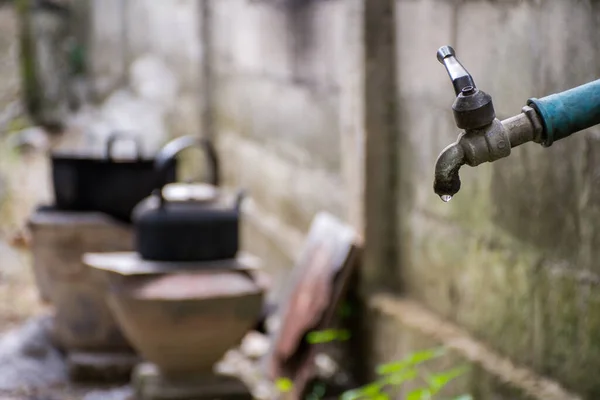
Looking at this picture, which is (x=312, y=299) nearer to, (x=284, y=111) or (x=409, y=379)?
(x=409, y=379)

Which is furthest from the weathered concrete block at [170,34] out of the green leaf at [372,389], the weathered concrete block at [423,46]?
the green leaf at [372,389]

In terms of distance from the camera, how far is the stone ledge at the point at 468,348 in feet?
10.6

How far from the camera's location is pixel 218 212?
4684 mm

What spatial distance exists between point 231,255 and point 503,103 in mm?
1739

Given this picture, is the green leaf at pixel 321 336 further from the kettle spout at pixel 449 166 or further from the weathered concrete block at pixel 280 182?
the kettle spout at pixel 449 166

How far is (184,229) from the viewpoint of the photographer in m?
4.61

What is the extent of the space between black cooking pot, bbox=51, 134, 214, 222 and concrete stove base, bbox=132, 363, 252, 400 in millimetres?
1178

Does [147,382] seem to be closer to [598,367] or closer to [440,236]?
[440,236]

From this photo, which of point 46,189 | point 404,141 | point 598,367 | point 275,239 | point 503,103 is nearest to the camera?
point 598,367

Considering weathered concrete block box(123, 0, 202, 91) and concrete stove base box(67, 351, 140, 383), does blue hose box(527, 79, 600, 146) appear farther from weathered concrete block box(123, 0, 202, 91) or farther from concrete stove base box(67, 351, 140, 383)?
weathered concrete block box(123, 0, 202, 91)

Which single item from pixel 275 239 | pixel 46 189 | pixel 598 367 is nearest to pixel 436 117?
pixel 598 367

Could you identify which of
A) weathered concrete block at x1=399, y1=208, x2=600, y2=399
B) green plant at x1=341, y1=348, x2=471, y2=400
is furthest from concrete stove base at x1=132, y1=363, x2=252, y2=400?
weathered concrete block at x1=399, y1=208, x2=600, y2=399

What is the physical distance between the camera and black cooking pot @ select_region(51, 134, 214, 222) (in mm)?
5535

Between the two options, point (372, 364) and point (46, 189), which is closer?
point (372, 364)
